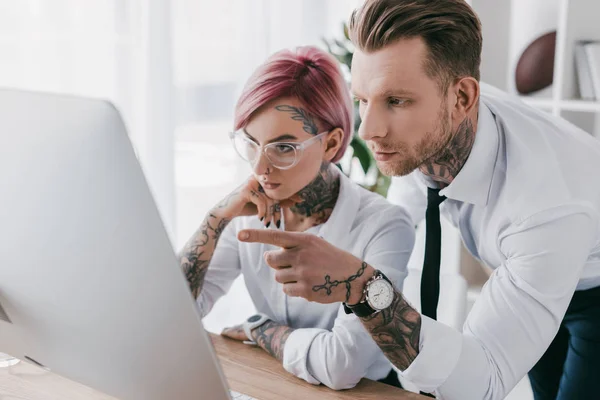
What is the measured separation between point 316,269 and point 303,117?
46cm

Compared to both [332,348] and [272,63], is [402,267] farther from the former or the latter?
[272,63]

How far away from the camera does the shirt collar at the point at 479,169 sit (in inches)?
55.9

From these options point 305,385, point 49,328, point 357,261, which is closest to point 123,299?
point 49,328

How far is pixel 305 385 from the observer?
131cm

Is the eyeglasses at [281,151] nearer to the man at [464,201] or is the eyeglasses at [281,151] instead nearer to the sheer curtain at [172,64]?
the man at [464,201]

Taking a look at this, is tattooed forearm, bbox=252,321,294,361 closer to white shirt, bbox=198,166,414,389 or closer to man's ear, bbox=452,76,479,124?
white shirt, bbox=198,166,414,389

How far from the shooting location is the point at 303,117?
1.50m

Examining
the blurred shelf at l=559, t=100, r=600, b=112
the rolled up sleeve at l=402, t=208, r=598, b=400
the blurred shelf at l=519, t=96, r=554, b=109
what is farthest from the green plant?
the rolled up sleeve at l=402, t=208, r=598, b=400

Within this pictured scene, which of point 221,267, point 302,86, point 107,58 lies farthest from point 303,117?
point 107,58

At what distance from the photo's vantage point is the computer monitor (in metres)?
0.77

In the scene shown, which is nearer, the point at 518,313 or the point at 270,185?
the point at 518,313

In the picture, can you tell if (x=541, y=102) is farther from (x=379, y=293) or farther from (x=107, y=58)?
(x=379, y=293)

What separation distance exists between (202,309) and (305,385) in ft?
1.42

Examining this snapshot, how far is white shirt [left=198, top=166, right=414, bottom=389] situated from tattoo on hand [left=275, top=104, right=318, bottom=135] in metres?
0.15
